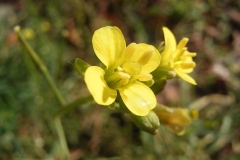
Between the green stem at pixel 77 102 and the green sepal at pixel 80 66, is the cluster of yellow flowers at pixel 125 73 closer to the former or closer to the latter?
the green sepal at pixel 80 66

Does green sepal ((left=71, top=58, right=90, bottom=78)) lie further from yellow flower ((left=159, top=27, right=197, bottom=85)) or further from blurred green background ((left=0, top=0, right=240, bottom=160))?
blurred green background ((left=0, top=0, right=240, bottom=160))

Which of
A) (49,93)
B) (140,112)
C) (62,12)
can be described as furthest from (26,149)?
(140,112)

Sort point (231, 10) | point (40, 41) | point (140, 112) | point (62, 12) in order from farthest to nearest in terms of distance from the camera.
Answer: point (231, 10), point (62, 12), point (40, 41), point (140, 112)

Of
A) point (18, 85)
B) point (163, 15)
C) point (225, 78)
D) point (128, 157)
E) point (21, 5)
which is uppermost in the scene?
point (21, 5)

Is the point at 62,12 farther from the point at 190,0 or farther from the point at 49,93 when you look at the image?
the point at 190,0

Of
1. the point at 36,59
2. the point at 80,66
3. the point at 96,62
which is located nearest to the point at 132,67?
the point at 80,66

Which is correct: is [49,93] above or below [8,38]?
below

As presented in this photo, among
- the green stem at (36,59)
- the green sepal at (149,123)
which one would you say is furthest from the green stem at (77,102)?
the green sepal at (149,123)

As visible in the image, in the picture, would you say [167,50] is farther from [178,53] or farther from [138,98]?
[138,98]
